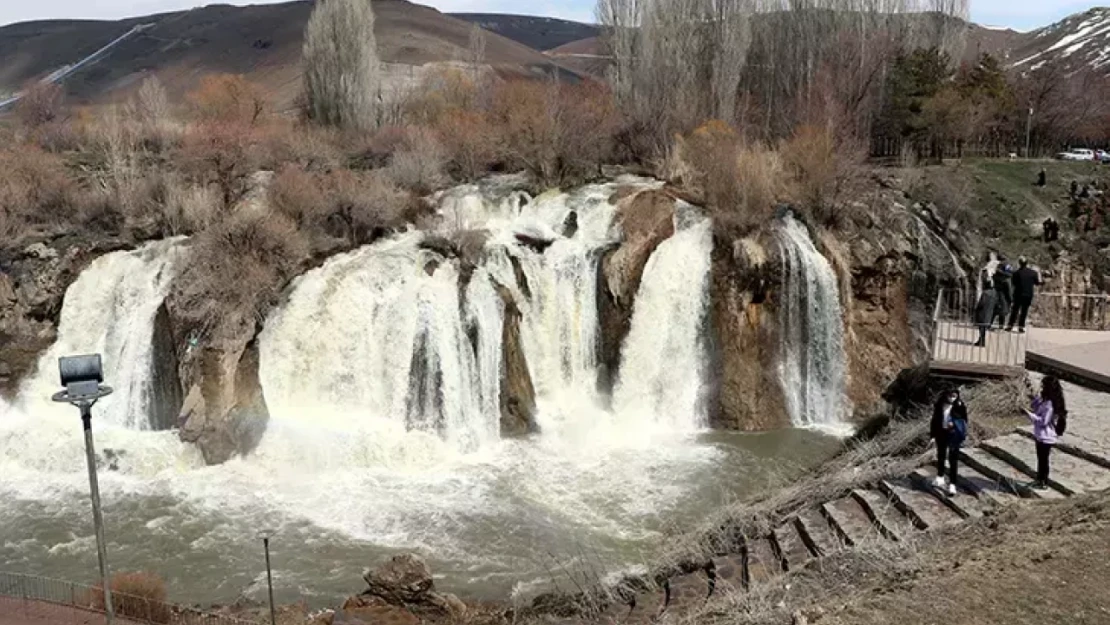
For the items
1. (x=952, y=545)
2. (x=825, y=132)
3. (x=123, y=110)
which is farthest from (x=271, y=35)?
(x=952, y=545)

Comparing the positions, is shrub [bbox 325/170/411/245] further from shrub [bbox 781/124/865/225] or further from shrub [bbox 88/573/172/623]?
shrub [bbox 88/573/172/623]

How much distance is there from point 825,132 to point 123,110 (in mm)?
30972

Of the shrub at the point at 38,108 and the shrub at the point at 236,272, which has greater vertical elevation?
the shrub at the point at 38,108

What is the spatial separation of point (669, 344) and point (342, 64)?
893 inches

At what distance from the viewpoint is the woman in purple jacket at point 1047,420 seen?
9.99 meters

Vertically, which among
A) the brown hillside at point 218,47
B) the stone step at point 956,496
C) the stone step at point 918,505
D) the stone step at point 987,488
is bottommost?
the stone step at point 918,505

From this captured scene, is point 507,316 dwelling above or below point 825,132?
below

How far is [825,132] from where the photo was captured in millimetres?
27688

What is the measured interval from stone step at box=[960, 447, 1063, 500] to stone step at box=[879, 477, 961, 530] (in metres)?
0.85

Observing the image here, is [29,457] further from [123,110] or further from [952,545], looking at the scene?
[123,110]

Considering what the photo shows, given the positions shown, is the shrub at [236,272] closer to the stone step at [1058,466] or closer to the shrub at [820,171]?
the shrub at [820,171]

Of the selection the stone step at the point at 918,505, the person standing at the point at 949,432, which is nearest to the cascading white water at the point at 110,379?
the stone step at the point at 918,505

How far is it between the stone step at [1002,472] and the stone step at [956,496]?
24 cm

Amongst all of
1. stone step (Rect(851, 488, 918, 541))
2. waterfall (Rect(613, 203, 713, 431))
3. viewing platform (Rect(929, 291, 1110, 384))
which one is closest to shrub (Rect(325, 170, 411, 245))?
waterfall (Rect(613, 203, 713, 431))
